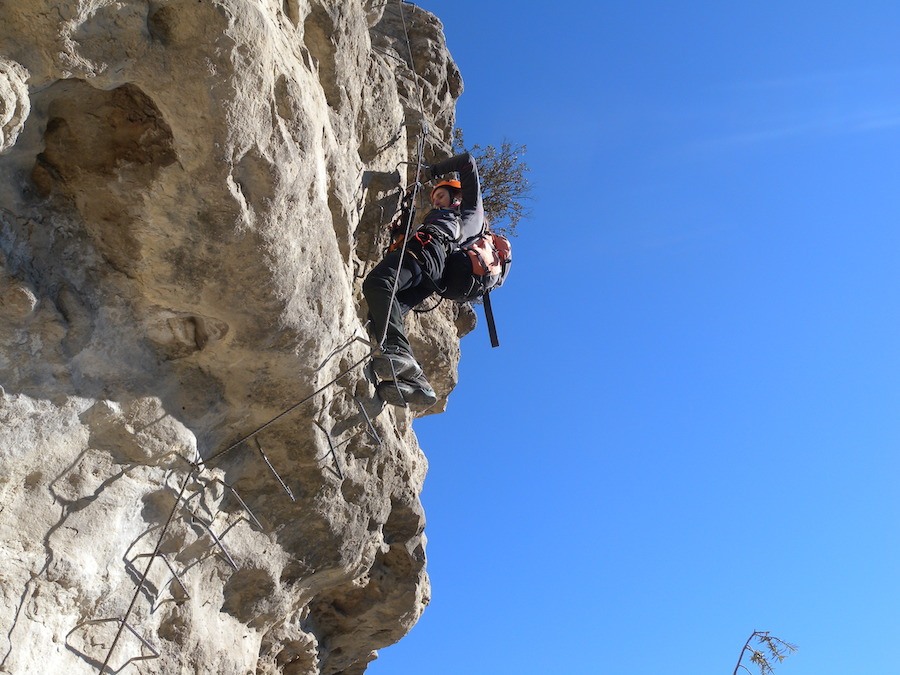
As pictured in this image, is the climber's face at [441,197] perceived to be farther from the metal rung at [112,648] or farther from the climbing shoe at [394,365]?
the metal rung at [112,648]

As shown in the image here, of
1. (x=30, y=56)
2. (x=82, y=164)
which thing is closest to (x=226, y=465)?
(x=82, y=164)

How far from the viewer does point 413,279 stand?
6.55 metres

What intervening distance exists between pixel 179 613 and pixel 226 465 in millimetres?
895

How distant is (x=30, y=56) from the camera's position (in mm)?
3887

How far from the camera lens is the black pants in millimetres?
6242

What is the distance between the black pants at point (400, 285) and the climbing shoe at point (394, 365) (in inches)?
4.8

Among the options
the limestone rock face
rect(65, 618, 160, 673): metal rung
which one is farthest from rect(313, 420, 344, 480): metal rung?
rect(65, 618, 160, 673): metal rung

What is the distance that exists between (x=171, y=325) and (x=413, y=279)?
2003 millimetres

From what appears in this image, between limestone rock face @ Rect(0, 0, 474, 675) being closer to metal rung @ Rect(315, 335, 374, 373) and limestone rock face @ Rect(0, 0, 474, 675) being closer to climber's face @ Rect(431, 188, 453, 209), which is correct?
metal rung @ Rect(315, 335, 374, 373)

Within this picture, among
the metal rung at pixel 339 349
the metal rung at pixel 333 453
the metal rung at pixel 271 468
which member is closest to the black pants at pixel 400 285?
the metal rung at pixel 339 349

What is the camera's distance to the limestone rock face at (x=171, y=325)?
14.0 ft

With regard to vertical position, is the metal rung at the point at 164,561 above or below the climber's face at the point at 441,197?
below

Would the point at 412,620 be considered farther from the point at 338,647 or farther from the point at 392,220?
the point at 392,220

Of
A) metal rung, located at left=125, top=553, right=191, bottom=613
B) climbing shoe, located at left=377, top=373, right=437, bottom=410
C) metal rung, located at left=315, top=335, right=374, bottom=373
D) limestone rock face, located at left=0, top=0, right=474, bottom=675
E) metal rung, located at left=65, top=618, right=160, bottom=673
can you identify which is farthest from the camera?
climbing shoe, located at left=377, top=373, right=437, bottom=410
